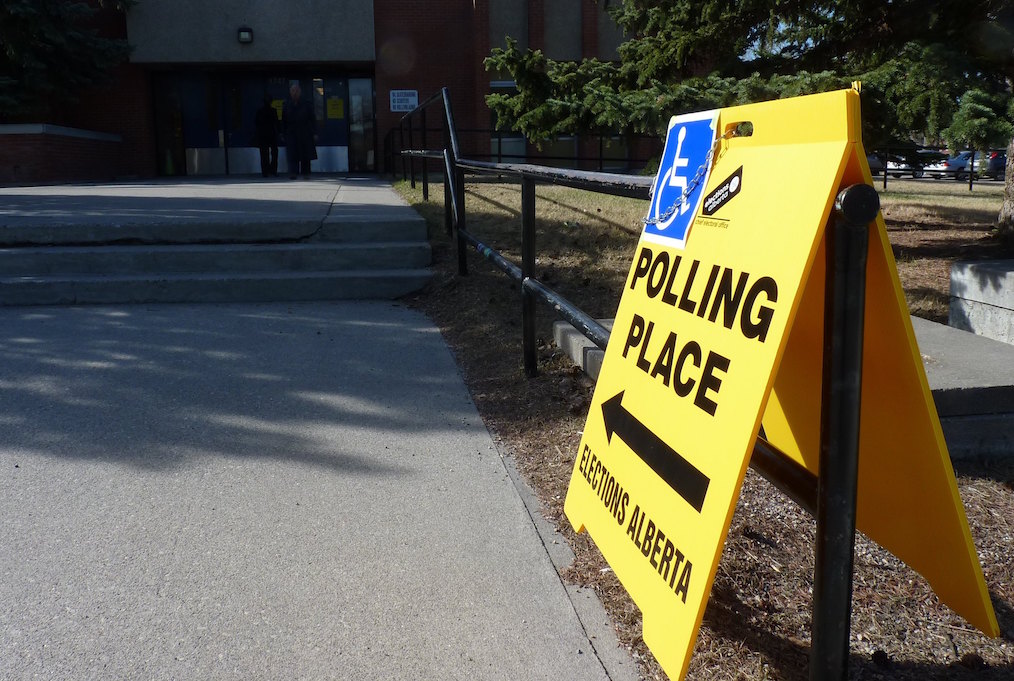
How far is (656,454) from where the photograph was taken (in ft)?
6.80

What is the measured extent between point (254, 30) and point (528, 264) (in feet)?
59.5

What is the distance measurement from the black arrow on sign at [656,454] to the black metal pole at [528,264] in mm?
1827

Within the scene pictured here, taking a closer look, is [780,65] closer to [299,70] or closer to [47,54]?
[47,54]

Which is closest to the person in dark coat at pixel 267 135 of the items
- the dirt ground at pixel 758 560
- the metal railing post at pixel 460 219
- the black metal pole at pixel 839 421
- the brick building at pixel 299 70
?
the brick building at pixel 299 70

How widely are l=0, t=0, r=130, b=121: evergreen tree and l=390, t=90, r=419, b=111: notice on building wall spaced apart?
5.70 metres

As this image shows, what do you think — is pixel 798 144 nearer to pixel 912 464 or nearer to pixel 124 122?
pixel 912 464

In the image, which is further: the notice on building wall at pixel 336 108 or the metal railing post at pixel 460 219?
the notice on building wall at pixel 336 108

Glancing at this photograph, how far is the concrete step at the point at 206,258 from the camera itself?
22.2ft

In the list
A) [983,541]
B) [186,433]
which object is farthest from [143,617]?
[983,541]

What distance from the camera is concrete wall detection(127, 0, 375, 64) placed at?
19984 millimetres

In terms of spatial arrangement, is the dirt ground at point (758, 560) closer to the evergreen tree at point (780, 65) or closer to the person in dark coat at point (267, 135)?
the evergreen tree at point (780, 65)

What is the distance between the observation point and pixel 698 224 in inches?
82.2

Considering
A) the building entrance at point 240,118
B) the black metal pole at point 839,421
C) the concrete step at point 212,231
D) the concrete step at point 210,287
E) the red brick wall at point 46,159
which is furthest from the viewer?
the building entrance at point 240,118

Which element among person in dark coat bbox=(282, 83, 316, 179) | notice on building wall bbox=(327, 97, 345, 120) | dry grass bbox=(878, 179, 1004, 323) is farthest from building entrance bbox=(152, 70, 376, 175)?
dry grass bbox=(878, 179, 1004, 323)
